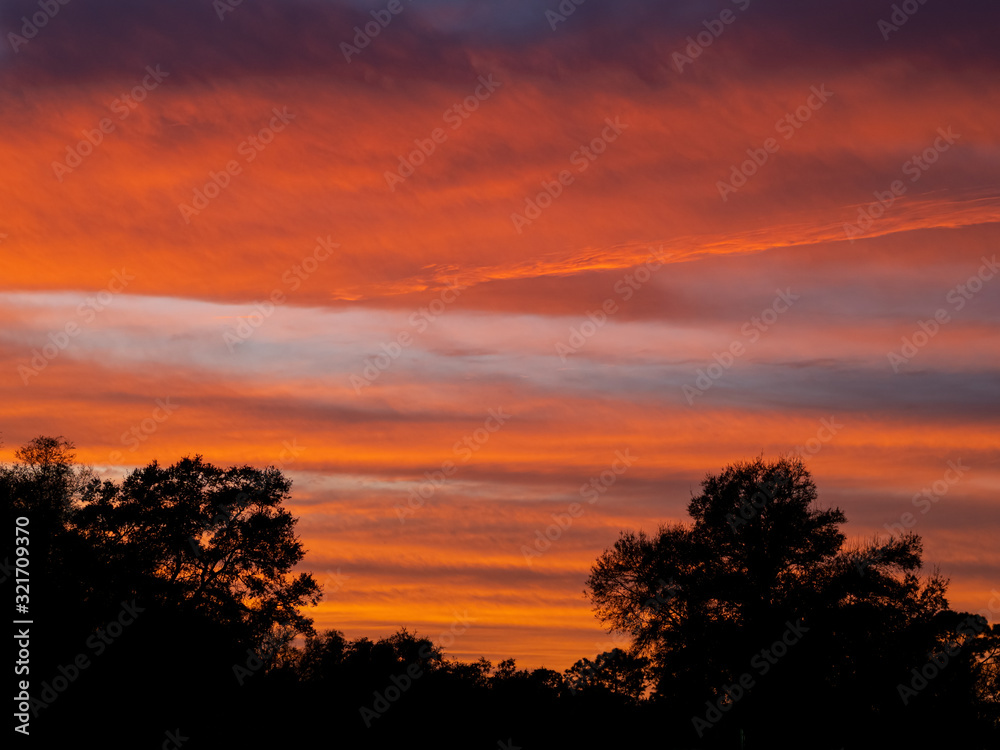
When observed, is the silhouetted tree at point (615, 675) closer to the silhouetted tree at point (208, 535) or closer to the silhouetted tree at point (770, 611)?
the silhouetted tree at point (770, 611)

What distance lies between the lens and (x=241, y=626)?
2549 inches

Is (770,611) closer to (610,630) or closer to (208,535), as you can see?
(610,630)

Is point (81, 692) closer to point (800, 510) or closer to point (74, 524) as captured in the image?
point (74, 524)

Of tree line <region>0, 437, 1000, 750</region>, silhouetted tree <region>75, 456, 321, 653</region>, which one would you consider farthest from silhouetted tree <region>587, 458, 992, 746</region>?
silhouetted tree <region>75, 456, 321, 653</region>

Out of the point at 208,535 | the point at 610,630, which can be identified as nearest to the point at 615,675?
the point at 610,630

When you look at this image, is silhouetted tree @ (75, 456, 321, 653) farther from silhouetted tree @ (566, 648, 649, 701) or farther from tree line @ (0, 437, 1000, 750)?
silhouetted tree @ (566, 648, 649, 701)

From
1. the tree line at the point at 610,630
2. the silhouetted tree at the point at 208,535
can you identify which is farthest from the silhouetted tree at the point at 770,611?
the silhouetted tree at the point at 208,535

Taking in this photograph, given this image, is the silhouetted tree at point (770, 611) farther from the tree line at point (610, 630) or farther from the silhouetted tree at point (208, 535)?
the silhouetted tree at point (208, 535)

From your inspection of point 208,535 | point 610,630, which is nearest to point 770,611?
point 610,630

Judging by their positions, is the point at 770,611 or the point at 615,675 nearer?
the point at 770,611

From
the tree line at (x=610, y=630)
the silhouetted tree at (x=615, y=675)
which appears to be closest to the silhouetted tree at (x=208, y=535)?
the tree line at (x=610, y=630)

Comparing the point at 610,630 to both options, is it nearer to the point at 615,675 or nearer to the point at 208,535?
the point at 615,675

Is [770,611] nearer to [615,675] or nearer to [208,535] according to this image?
[615,675]

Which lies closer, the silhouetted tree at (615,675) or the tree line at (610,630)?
the tree line at (610,630)
